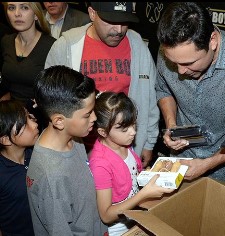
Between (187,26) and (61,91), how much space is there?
0.54 metres

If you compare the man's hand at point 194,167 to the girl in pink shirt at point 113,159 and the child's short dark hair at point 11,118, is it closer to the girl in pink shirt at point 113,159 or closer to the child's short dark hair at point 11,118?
the girl in pink shirt at point 113,159

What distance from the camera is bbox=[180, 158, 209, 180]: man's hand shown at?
4.69 feet

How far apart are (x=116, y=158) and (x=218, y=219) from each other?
499 millimetres

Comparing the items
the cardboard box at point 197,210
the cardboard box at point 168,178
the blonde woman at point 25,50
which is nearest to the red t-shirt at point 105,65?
the blonde woman at point 25,50

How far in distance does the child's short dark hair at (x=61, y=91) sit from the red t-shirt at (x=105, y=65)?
1.49 feet

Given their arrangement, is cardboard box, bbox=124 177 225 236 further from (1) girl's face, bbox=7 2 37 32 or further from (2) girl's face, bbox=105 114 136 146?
(1) girl's face, bbox=7 2 37 32

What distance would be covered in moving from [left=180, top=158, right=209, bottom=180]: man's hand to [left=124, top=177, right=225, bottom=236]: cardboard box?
4.5 inches

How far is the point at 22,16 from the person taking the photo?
2186 mm

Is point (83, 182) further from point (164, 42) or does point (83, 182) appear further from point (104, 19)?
point (104, 19)

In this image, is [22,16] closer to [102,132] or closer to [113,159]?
[102,132]

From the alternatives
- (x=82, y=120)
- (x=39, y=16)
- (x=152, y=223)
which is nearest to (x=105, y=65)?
(x=82, y=120)

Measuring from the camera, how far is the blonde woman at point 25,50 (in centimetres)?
213

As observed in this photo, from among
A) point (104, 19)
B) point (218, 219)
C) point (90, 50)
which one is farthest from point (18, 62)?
point (218, 219)

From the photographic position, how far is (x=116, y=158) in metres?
1.58
